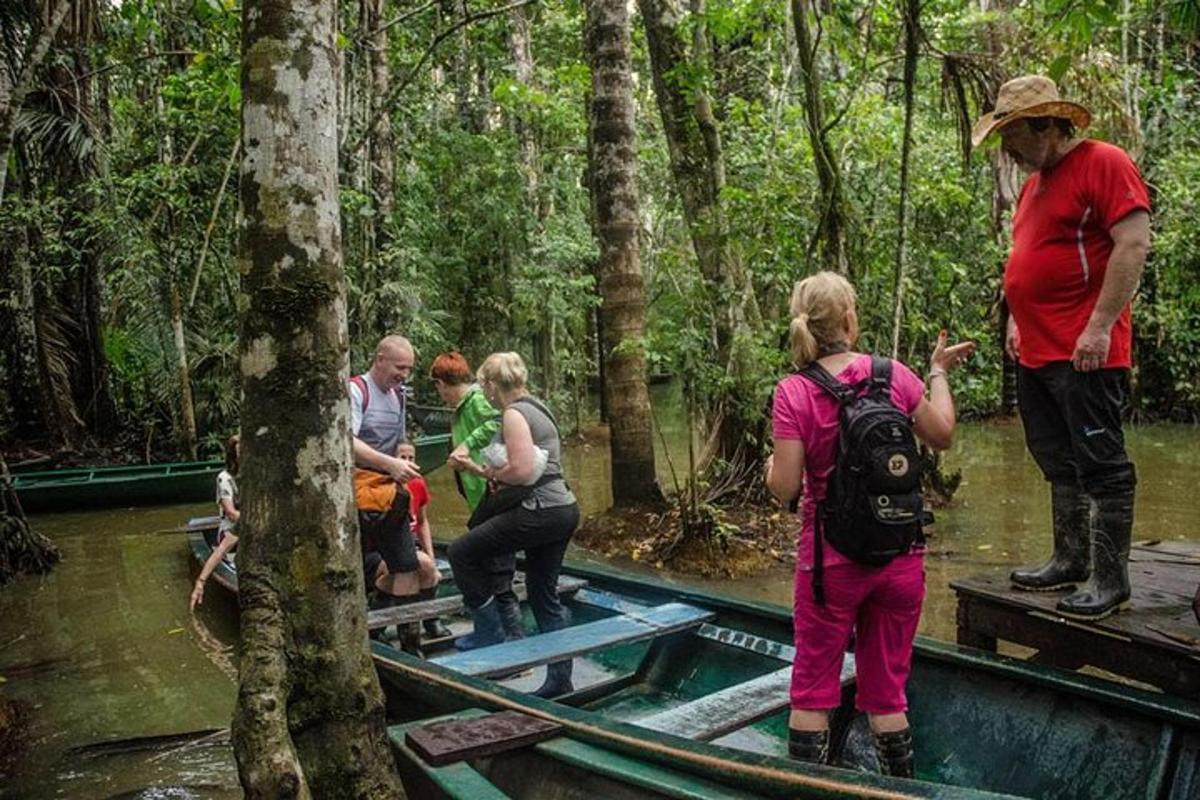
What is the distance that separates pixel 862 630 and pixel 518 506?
6.94 ft

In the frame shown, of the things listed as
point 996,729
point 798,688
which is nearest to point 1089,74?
point 996,729

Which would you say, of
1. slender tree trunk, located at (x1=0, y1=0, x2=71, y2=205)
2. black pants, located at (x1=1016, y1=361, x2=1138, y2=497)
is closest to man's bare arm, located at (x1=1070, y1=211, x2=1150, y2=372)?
black pants, located at (x1=1016, y1=361, x2=1138, y2=497)

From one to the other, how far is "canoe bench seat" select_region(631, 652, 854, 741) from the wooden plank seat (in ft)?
5.85

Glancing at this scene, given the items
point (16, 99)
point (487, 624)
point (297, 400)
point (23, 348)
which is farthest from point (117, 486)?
point (297, 400)

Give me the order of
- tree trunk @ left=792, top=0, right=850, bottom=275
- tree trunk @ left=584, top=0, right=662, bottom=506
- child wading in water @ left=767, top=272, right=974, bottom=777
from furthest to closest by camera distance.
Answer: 1. tree trunk @ left=584, top=0, right=662, bottom=506
2. tree trunk @ left=792, top=0, right=850, bottom=275
3. child wading in water @ left=767, top=272, right=974, bottom=777

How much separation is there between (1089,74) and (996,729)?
29.0 ft

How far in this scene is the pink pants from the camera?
305cm

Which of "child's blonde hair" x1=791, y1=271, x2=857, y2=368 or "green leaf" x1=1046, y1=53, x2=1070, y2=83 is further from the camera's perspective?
"green leaf" x1=1046, y1=53, x2=1070, y2=83

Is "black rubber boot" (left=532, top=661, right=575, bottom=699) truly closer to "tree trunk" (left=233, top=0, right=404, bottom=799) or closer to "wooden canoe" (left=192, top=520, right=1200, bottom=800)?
"wooden canoe" (left=192, top=520, right=1200, bottom=800)

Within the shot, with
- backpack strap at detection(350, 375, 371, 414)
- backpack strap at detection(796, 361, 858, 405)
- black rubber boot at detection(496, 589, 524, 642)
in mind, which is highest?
backpack strap at detection(796, 361, 858, 405)

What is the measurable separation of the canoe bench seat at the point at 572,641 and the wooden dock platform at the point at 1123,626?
1305 mm

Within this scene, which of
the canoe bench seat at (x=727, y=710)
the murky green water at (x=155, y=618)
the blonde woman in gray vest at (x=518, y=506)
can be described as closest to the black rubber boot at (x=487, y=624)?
the blonde woman in gray vest at (x=518, y=506)

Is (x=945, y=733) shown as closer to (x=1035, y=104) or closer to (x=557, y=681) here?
(x=557, y=681)

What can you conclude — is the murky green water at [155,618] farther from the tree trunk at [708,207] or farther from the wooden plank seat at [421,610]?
the tree trunk at [708,207]
